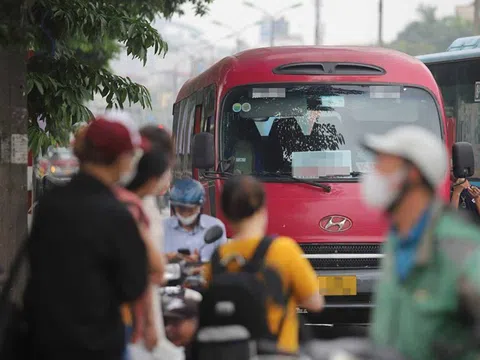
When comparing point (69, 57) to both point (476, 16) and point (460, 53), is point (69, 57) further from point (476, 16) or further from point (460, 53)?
point (476, 16)

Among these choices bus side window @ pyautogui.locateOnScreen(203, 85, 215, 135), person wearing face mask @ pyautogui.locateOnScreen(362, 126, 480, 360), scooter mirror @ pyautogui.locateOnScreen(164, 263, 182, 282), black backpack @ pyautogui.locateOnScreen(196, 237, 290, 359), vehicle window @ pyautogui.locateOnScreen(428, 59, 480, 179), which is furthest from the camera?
vehicle window @ pyautogui.locateOnScreen(428, 59, 480, 179)

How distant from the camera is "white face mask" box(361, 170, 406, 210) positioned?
14.9 feet

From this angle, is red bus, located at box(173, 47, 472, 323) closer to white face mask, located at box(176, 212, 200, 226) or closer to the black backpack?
white face mask, located at box(176, 212, 200, 226)

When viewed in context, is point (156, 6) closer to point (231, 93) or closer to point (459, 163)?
point (231, 93)

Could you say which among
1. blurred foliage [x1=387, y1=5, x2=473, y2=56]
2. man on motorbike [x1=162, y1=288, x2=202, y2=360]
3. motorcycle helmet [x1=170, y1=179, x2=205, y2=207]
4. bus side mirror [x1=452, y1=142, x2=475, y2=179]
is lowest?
man on motorbike [x1=162, y1=288, x2=202, y2=360]

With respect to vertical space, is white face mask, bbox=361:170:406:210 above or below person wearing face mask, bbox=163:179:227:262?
above

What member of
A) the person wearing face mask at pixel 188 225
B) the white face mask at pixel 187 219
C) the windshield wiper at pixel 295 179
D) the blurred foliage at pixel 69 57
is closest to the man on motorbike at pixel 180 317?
the person wearing face mask at pixel 188 225

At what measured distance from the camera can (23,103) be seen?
37.6 ft

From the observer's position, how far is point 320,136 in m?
11.5

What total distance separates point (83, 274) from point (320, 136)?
687 centimetres

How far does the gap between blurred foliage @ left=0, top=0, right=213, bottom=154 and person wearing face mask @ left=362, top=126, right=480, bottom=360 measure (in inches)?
266

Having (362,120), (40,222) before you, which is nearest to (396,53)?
(362,120)

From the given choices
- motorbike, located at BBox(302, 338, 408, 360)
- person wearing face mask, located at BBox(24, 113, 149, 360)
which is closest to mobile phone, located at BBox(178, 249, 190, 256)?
person wearing face mask, located at BBox(24, 113, 149, 360)

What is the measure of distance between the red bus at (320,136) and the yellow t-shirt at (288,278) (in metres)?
5.33
